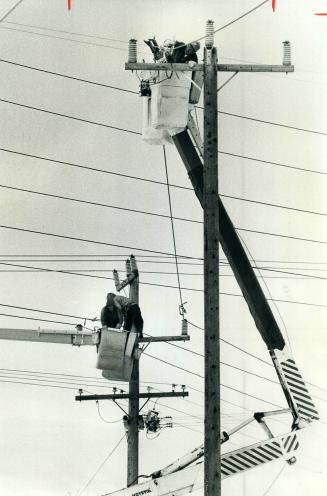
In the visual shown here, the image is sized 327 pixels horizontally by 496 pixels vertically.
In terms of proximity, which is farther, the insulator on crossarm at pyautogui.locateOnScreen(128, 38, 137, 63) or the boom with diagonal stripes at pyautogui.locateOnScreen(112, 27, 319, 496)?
the boom with diagonal stripes at pyautogui.locateOnScreen(112, 27, 319, 496)

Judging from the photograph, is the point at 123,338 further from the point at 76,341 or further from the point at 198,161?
the point at 198,161

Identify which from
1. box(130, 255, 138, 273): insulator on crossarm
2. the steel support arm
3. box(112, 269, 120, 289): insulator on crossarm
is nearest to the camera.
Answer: the steel support arm

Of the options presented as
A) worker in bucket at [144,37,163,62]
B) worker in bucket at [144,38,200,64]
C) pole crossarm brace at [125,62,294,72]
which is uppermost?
worker in bucket at [144,37,163,62]

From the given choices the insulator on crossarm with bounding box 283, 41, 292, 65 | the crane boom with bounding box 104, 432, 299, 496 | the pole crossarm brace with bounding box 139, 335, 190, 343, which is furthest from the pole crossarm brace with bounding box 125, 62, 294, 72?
the pole crossarm brace with bounding box 139, 335, 190, 343

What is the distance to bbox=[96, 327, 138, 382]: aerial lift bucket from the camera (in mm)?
16703

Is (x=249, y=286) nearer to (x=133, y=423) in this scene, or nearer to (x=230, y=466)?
(x=230, y=466)

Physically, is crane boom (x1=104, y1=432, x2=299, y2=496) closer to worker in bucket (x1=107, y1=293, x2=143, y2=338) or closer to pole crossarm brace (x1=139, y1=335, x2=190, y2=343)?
worker in bucket (x1=107, y1=293, x2=143, y2=338)

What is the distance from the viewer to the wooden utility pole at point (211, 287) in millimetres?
10828

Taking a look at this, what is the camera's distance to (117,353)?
55.3 ft

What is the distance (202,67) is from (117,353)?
6.52 metres

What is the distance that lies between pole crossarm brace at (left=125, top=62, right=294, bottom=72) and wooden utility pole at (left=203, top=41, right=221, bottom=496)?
0.40 metres

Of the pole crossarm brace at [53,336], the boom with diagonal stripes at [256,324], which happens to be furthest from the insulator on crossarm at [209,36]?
the pole crossarm brace at [53,336]

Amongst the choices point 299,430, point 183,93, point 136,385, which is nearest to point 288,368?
point 299,430

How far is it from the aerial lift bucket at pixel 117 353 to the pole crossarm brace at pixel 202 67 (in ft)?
18.7
